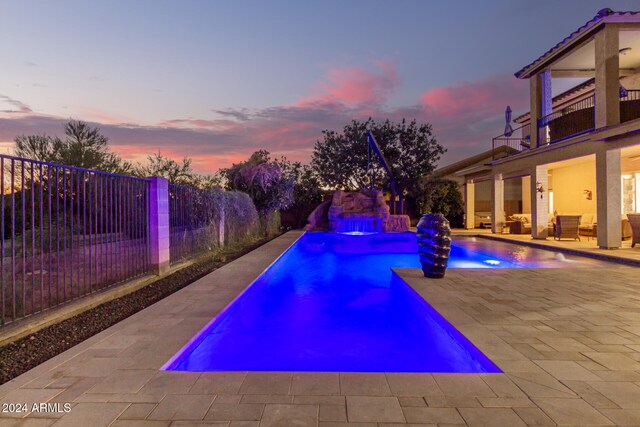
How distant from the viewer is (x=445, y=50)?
1666cm

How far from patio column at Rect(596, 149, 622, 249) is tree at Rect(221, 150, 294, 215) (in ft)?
A: 42.1

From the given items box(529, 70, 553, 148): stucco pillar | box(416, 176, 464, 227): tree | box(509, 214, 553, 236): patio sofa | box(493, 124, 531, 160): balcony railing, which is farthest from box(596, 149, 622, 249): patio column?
box(416, 176, 464, 227): tree

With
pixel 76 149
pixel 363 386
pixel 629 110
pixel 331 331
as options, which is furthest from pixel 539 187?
pixel 76 149

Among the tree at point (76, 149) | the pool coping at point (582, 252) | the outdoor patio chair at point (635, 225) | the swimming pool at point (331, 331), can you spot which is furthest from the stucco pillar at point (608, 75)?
the tree at point (76, 149)

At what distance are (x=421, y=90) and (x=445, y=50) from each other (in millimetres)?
3635

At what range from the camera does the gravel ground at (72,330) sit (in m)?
3.07

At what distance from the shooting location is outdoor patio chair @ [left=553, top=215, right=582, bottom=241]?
1258 centimetres

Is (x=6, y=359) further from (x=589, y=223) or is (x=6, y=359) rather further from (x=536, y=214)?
(x=589, y=223)

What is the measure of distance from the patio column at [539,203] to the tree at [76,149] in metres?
16.1

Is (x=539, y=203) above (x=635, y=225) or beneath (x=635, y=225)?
above

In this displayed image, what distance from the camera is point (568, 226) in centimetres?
1268

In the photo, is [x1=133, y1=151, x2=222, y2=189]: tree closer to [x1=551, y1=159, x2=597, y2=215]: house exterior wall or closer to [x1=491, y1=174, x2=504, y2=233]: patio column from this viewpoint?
[x1=491, y1=174, x2=504, y2=233]: patio column

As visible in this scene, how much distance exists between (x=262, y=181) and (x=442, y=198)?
11351 millimetres

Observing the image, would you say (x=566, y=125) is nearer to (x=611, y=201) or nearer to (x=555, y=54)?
(x=555, y=54)
